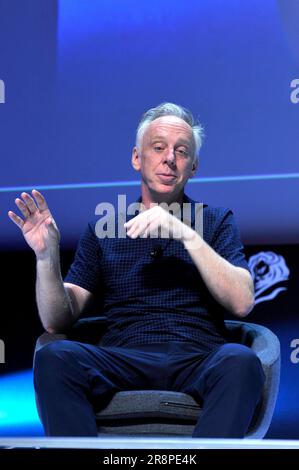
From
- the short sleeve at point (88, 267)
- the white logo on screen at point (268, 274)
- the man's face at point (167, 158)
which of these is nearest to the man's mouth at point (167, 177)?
the man's face at point (167, 158)

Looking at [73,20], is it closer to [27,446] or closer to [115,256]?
[115,256]

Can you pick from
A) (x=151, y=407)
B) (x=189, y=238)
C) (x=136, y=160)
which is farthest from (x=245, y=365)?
(x=136, y=160)

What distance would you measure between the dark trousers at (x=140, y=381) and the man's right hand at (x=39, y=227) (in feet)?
1.04

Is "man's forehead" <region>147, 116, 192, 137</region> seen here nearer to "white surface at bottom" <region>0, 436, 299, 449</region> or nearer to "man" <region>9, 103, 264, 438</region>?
"man" <region>9, 103, 264, 438</region>

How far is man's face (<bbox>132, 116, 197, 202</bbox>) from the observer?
2383 mm

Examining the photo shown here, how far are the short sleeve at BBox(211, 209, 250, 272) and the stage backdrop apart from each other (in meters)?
0.75

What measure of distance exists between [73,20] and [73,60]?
18 centimetres

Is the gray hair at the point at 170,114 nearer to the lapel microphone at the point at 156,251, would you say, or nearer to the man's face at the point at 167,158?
the man's face at the point at 167,158

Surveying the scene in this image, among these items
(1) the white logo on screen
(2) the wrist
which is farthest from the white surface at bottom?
(1) the white logo on screen

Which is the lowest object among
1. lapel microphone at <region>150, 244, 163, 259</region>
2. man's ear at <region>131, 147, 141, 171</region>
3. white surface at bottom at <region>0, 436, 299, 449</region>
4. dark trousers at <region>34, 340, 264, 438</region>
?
dark trousers at <region>34, 340, 264, 438</region>

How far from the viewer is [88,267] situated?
2.40m

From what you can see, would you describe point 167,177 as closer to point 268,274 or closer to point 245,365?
point 245,365

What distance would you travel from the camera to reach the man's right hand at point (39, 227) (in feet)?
7.13

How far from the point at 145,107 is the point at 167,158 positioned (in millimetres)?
789
